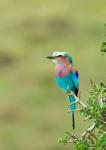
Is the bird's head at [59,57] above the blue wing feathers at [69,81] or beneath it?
above

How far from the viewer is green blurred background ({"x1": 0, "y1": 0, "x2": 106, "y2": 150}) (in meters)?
29.2

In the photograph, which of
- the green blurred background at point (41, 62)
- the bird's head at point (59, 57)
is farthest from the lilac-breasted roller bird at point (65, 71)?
the green blurred background at point (41, 62)

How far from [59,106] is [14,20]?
467 inches

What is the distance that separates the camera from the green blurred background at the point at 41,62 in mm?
29181

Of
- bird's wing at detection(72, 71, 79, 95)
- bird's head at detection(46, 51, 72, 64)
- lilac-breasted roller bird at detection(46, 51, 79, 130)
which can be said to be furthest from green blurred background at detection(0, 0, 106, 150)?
bird's head at detection(46, 51, 72, 64)

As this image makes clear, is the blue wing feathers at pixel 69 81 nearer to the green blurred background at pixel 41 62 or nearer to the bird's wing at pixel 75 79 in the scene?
the bird's wing at pixel 75 79

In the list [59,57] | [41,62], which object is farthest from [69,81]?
[41,62]

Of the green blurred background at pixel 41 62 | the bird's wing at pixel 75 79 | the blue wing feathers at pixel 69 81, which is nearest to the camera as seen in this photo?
the blue wing feathers at pixel 69 81

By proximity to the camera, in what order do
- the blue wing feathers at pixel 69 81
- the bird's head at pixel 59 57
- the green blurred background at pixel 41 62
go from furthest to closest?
the green blurred background at pixel 41 62 < the blue wing feathers at pixel 69 81 < the bird's head at pixel 59 57

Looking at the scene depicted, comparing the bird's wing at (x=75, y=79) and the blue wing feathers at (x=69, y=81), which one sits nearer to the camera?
the blue wing feathers at (x=69, y=81)

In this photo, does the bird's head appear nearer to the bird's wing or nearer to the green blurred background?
the bird's wing

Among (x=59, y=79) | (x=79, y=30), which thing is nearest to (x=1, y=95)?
(x=79, y=30)

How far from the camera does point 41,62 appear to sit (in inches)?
1394

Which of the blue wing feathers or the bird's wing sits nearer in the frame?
the blue wing feathers
